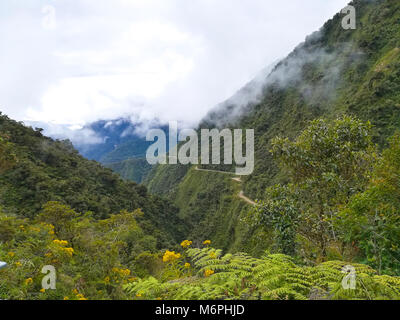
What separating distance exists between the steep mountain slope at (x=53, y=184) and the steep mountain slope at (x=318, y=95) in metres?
16.0

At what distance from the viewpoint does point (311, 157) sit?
7059 mm

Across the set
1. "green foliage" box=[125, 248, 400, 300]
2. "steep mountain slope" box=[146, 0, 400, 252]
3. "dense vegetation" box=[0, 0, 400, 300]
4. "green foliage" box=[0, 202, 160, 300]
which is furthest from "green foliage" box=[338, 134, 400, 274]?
"steep mountain slope" box=[146, 0, 400, 252]

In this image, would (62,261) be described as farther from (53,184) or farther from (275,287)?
(53,184)

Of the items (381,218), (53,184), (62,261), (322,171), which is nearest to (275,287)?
(381,218)

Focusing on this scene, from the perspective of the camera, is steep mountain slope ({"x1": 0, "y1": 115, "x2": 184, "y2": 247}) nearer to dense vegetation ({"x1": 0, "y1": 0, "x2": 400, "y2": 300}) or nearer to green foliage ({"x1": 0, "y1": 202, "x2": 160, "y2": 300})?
dense vegetation ({"x1": 0, "y1": 0, "x2": 400, "y2": 300})

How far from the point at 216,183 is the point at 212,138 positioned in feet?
81.6

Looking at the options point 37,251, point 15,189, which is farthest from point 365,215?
point 15,189

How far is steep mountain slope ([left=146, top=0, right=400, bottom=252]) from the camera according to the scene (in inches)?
1399

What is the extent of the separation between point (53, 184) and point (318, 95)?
53.2m

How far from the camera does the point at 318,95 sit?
56.5 meters

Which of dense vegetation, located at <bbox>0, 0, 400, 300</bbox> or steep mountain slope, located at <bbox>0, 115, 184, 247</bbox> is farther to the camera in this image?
steep mountain slope, located at <bbox>0, 115, 184, 247</bbox>

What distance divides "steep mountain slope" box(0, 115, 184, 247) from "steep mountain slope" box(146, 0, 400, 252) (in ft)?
52.6

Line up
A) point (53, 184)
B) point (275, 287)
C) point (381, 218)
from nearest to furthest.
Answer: point (275, 287) → point (381, 218) → point (53, 184)

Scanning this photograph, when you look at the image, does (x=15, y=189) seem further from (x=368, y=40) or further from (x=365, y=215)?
(x=368, y=40)
